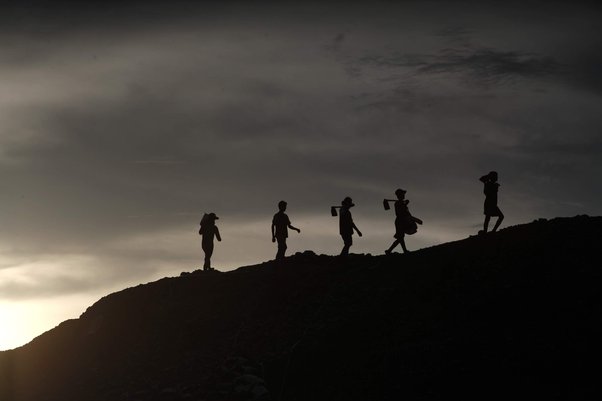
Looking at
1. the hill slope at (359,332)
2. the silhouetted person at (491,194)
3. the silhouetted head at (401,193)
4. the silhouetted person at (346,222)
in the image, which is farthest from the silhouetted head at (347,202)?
the silhouetted person at (491,194)

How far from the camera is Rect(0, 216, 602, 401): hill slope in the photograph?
901 inches

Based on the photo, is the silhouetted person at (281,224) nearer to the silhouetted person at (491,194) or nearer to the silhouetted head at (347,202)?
the silhouetted head at (347,202)

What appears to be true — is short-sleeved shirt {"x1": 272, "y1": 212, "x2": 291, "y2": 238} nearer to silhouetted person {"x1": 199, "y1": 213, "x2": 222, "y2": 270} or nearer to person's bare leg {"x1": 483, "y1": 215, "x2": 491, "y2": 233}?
silhouetted person {"x1": 199, "y1": 213, "x2": 222, "y2": 270}

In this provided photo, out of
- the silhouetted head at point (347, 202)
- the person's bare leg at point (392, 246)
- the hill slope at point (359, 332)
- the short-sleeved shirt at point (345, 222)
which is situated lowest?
the hill slope at point (359, 332)

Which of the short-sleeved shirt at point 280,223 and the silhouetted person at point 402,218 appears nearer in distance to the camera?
the silhouetted person at point 402,218

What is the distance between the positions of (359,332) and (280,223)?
713 cm

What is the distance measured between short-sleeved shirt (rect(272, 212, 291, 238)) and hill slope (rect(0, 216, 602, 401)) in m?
1.74

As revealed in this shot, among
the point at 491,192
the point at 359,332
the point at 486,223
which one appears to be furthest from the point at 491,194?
the point at 359,332

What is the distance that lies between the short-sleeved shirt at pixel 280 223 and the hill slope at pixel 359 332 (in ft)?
5.71

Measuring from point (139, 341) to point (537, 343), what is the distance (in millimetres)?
16636

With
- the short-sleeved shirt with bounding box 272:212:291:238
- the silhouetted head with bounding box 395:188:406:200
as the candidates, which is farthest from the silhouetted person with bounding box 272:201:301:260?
the silhouetted head with bounding box 395:188:406:200

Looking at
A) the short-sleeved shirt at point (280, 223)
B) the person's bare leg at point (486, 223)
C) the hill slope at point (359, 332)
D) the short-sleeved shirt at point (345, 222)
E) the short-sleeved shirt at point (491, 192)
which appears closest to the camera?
the hill slope at point (359, 332)

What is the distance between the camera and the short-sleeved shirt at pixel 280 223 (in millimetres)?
32500

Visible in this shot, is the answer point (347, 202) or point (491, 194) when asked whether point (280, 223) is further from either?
point (491, 194)
